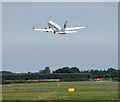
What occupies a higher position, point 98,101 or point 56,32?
point 56,32

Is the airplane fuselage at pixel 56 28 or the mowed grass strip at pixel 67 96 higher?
the airplane fuselage at pixel 56 28

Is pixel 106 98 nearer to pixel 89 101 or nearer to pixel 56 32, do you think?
pixel 89 101

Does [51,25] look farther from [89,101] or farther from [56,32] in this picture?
[89,101]

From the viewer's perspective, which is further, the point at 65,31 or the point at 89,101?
the point at 65,31

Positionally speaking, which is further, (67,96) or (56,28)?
(56,28)

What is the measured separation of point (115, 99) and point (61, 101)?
14204 mm

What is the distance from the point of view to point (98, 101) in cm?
9069

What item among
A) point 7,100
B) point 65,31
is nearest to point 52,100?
point 7,100

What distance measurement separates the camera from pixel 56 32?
439 ft

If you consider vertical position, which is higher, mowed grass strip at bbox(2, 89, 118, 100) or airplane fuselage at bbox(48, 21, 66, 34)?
airplane fuselage at bbox(48, 21, 66, 34)

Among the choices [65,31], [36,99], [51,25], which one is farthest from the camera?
[51,25]

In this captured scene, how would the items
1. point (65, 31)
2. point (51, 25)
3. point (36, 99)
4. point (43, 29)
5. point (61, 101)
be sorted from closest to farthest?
point (61, 101) < point (36, 99) < point (65, 31) < point (43, 29) < point (51, 25)

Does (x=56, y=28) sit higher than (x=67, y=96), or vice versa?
(x=56, y=28)

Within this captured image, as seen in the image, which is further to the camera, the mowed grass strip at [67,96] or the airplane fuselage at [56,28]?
the airplane fuselage at [56,28]
